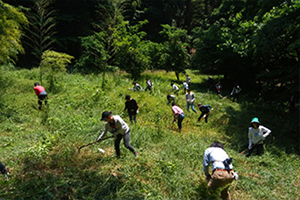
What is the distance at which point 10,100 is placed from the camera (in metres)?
8.08

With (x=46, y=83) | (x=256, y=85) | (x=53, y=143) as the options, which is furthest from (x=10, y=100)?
(x=256, y=85)

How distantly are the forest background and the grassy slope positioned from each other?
6.2 inches

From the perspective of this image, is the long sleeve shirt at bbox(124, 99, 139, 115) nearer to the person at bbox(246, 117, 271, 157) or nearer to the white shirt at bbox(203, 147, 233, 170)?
the white shirt at bbox(203, 147, 233, 170)

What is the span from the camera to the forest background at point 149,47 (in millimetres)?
8547

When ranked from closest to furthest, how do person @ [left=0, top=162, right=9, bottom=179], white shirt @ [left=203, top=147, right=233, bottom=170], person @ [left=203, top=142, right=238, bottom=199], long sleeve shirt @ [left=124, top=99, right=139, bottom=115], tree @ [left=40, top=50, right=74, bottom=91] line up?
person @ [left=203, top=142, right=238, bottom=199] → white shirt @ [left=203, top=147, right=233, bottom=170] → person @ [left=0, top=162, right=9, bottom=179] → long sleeve shirt @ [left=124, top=99, right=139, bottom=115] → tree @ [left=40, top=50, right=74, bottom=91]


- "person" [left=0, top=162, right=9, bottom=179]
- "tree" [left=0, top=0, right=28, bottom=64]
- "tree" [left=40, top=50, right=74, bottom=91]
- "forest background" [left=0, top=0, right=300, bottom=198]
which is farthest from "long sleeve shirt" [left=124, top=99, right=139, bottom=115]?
"tree" [left=0, top=0, right=28, bottom=64]

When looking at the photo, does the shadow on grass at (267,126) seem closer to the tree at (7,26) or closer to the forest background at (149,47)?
the forest background at (149,47)

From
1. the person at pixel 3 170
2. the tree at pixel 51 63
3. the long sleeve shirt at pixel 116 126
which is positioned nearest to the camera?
the person at pixel 3 170

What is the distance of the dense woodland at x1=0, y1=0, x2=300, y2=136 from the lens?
367 inches

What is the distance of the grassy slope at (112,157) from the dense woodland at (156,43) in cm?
309

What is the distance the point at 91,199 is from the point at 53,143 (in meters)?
2.27

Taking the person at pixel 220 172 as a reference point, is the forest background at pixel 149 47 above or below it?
above

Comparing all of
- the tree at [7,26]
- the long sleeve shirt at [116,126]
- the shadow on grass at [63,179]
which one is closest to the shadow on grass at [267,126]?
the long sleeve shirt at [116,126]

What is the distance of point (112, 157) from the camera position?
191 inches
